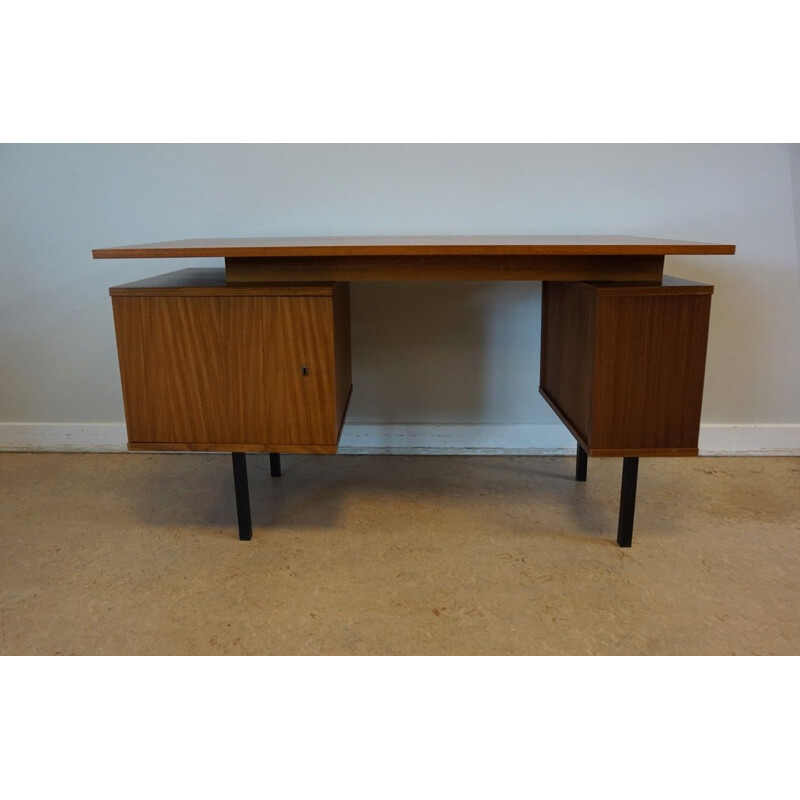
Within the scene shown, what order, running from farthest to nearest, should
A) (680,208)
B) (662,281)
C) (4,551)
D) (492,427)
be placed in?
(492,427)
(680,208)
(4,551)
(662,281)

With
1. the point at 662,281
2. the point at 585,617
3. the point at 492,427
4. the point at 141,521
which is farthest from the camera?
the point at 492,427

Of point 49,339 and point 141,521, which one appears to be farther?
point 49,339

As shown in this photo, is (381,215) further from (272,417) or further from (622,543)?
(622,543)

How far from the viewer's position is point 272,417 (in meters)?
1.69

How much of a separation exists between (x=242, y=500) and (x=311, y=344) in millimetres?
518

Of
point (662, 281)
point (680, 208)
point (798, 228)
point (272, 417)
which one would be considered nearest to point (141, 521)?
point (272, 417)

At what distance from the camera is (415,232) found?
2322 millimetres

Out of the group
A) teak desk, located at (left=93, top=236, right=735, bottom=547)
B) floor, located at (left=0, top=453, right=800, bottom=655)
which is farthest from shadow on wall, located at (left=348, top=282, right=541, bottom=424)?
teak desk, located at (left=93, top=236, right=735, bottom=547)

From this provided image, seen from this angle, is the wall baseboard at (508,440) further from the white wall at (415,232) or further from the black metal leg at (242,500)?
the black metal leg at (242,500)

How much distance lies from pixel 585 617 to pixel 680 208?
154 cm

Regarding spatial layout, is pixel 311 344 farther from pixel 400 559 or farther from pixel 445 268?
pixel 400 559

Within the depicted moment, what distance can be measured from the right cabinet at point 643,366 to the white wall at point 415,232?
729 mm

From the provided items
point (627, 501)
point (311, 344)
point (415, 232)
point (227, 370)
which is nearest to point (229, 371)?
point (227, 370)

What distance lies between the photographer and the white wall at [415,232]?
227cm
